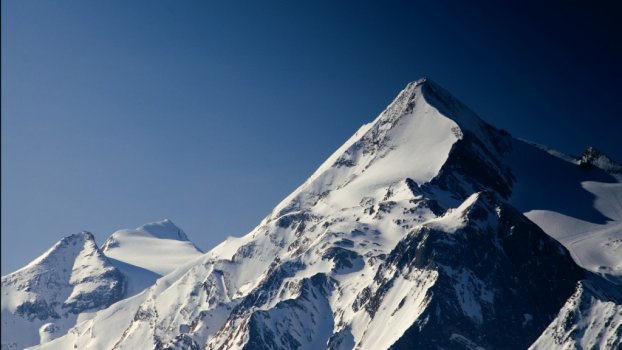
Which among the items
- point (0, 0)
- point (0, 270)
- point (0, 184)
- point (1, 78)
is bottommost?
point (0, 270)

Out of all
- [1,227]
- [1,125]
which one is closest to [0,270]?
[1,227]

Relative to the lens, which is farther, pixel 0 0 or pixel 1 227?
pixel 0 0

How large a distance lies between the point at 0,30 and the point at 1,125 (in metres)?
3.14

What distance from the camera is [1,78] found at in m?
29.0

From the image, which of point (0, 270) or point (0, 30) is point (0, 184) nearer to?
point (0, 270)

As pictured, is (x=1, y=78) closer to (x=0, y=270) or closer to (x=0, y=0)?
(x=0, y=0)

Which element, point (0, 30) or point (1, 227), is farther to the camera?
point (0, 30)

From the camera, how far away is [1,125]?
92.7ft

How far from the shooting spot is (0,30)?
2939 cm

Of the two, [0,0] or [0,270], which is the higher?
[0,0]

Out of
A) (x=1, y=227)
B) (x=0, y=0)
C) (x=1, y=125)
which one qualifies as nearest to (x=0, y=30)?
(x=0, y=0)

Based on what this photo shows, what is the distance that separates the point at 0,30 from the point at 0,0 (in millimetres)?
1009

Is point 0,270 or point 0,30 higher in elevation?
point 0,30

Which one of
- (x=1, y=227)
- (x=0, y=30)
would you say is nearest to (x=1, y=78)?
(x=0, y=30)
